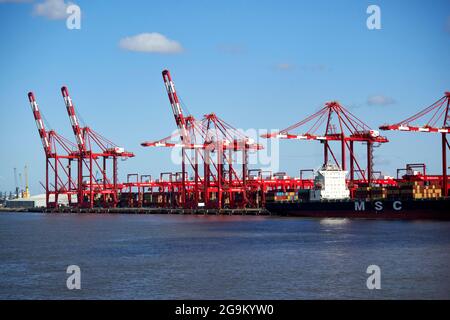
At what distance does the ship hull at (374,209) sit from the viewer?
69.6m

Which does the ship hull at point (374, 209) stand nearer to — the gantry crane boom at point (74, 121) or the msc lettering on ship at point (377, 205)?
the msc lettering on ship at point (377, 205)

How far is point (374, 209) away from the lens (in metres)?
75.6

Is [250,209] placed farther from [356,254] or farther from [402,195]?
[356,254]

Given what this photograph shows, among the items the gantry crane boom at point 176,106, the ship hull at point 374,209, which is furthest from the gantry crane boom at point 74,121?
the ship hull at point 374,209

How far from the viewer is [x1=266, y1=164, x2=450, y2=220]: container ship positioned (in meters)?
70.8

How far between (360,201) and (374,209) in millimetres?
2002

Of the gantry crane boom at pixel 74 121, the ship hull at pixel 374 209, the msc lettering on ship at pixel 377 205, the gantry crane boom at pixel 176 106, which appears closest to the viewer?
the ship hull at pixel 374 209

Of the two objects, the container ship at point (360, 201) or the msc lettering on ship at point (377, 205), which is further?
the msc lettering on ship at point (377, 205)

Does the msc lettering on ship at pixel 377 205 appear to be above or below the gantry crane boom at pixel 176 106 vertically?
below

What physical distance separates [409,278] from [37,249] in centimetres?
2375

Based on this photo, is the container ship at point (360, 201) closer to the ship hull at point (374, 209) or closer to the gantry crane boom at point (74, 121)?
the ship hull at point (374, 209)

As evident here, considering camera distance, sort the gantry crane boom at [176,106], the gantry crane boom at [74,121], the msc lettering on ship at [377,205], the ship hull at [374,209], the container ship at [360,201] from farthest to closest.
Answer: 1. the gantry crane boom at [74,121]
2. the gantry crane boom at [176,106]
3. the msc lettering on ship at [377,205]
4. the container ship at [360,201]
5. the ship hull at [374,209]

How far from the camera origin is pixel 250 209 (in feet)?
334

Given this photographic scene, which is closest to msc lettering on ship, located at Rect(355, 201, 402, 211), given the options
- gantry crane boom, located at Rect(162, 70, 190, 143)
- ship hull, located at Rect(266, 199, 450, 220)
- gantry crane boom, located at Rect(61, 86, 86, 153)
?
ship hull, located at Rect(266, 199, 450, 220)
